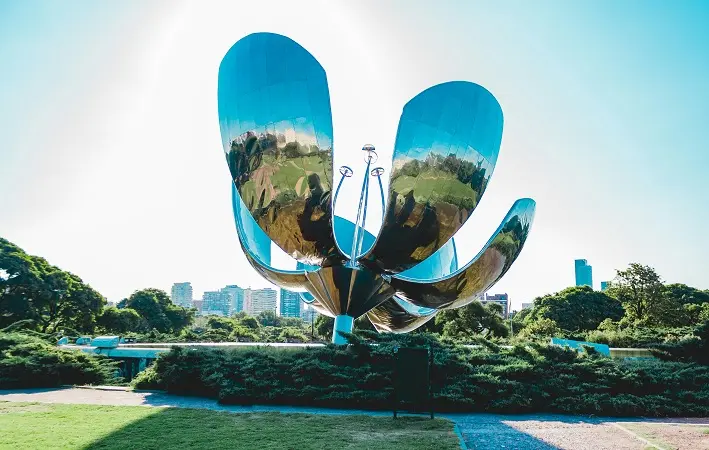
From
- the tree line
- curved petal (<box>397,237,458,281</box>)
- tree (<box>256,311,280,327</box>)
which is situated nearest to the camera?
curved petal (<box>397,237,458,281</box>)

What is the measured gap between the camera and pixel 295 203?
37.5 ft

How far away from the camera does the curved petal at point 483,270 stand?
13.7 m

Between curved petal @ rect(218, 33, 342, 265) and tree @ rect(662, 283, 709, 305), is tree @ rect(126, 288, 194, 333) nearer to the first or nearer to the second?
curved petal @ rect(218, 33, 342, 265)

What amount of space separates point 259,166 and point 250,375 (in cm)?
467

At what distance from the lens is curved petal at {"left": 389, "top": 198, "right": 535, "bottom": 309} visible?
13672 mm

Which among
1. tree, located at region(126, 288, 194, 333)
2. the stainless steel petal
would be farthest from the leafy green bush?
tree, located at region(126, 288, 194, 333)

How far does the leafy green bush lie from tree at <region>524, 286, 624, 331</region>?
4265 cm

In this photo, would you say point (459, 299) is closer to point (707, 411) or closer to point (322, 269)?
point (322, 269)

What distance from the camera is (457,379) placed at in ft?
35.7

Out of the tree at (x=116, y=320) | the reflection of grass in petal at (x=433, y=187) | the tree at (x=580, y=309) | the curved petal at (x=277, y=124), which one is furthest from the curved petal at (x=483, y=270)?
the tree at (x=580, y=309)

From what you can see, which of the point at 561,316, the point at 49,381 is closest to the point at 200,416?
the point at 49,381

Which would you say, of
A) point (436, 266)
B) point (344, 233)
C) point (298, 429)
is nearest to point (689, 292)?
point (436, 266)

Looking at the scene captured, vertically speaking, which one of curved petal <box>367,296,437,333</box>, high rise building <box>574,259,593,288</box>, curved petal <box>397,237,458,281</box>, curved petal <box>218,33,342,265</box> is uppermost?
high rise building <box>574,259,593,288</box>

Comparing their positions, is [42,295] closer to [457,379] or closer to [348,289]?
[348,289]
